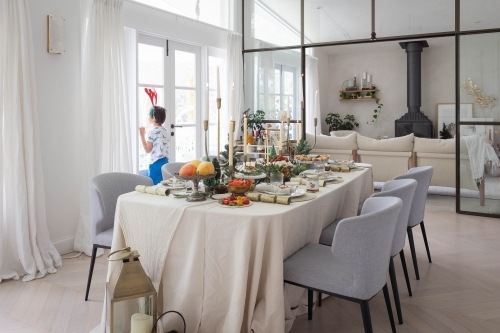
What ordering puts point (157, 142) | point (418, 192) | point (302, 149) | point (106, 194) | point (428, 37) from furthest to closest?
point (428, 37) → point (157, 142) → point (302, 149) → point (418, 192) → point (106, 194)

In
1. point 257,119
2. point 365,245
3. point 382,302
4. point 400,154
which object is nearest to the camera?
point 365,245

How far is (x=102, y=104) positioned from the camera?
4.45 metres

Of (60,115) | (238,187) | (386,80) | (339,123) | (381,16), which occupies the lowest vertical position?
(238,187)

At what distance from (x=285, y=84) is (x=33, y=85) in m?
4.31

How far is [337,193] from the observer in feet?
A: 10.1

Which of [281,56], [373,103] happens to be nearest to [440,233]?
[281,56]

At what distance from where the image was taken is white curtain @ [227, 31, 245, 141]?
22.7 feet

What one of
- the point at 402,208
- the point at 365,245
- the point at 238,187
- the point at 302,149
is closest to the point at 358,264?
the point at 365,245

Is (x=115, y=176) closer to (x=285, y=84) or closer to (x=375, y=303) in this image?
(x=375, y=303)

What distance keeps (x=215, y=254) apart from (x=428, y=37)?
4792 mm

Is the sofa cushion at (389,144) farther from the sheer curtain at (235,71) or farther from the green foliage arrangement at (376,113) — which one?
the green foliage arrangement at (376,113)

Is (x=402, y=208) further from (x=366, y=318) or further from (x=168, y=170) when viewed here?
(x=168, y=170)

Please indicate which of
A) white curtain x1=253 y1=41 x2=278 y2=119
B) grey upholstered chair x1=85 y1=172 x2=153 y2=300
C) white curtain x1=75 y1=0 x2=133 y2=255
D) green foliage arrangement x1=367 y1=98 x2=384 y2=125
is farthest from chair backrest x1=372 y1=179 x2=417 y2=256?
green foliage arrangement x1=367 y1=98 x2=384 y2=125

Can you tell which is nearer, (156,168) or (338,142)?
(156,168)
